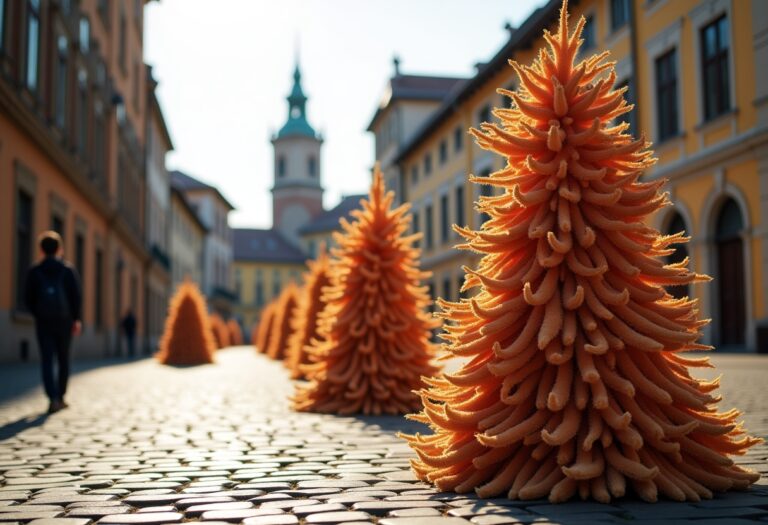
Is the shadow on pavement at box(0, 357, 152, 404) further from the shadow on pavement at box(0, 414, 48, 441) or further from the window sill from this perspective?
the window sill

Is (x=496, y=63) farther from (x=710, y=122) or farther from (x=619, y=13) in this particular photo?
(x=710, y=122)

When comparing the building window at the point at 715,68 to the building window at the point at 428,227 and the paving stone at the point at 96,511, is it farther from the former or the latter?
the building window at the point at 428,227

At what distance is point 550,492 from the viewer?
13.4ft

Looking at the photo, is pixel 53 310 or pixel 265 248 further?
pixel 265 248

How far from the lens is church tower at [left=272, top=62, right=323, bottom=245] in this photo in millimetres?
109750

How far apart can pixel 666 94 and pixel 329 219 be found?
284ft

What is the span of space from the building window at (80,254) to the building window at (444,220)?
1808cm

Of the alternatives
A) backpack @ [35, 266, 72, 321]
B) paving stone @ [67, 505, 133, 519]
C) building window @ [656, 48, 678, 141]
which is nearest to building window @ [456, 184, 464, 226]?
building window @ [656, 48, 678, 141]

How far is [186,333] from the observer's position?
80.8ft

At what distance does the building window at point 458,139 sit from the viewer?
1518 inches

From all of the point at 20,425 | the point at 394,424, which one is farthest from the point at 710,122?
the point at 20,425

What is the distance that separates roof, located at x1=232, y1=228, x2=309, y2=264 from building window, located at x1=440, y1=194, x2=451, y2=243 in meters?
68.5

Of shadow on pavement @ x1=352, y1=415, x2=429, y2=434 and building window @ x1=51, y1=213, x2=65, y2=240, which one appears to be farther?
building window @ x1=51, y1=213, x2=65, y2=240

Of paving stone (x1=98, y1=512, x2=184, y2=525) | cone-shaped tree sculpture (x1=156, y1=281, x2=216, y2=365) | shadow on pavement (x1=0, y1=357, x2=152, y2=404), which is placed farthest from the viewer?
cone-shaped tree sculpture (x1=156, y1=281, x2=216, y2=365)
